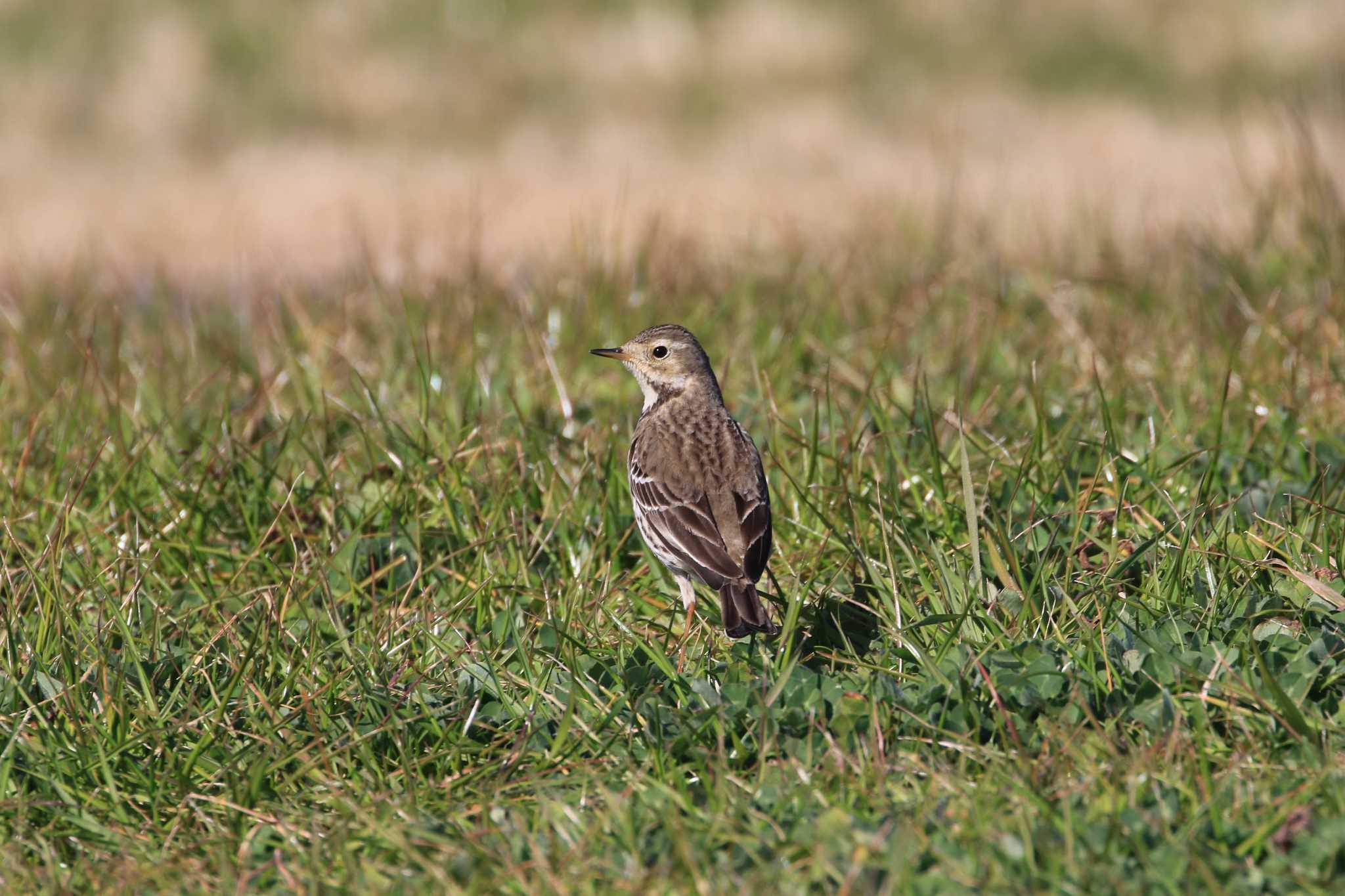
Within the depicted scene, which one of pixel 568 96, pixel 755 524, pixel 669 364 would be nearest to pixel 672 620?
pixel 755 524

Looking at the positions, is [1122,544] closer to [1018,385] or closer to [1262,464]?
[1262,464]

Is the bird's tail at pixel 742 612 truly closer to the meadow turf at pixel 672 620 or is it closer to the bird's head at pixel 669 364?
the meadow turf at pixel 672 620

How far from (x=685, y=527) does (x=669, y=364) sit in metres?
1.26

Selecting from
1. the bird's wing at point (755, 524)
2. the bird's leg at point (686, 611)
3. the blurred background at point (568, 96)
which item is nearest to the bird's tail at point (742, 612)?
the bird's wing at point (755, 524)

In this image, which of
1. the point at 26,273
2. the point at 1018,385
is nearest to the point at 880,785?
the point at 1018,385

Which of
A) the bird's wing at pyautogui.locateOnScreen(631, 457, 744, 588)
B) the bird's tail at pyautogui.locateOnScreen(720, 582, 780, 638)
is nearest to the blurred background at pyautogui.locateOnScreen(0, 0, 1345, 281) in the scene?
the bird's wing at pyautogui.locateOnScreen(631, 457, 744, 588)

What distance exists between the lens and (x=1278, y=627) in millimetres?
4375

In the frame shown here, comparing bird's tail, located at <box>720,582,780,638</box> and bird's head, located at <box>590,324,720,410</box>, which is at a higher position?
bird's head, located at <box>590,324,720,410</box>

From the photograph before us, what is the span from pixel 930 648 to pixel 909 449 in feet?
5.24

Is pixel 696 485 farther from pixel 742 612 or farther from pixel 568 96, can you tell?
pixel 568 96

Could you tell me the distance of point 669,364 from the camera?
237 inches

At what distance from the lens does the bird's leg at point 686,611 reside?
4.71 m

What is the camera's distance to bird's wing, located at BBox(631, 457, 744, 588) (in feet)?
15.3

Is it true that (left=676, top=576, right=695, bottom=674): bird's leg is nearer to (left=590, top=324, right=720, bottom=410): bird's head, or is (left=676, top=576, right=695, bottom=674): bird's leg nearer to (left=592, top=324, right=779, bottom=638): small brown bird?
(left=592, top=324, right=779, bottom=638): small brown bird
